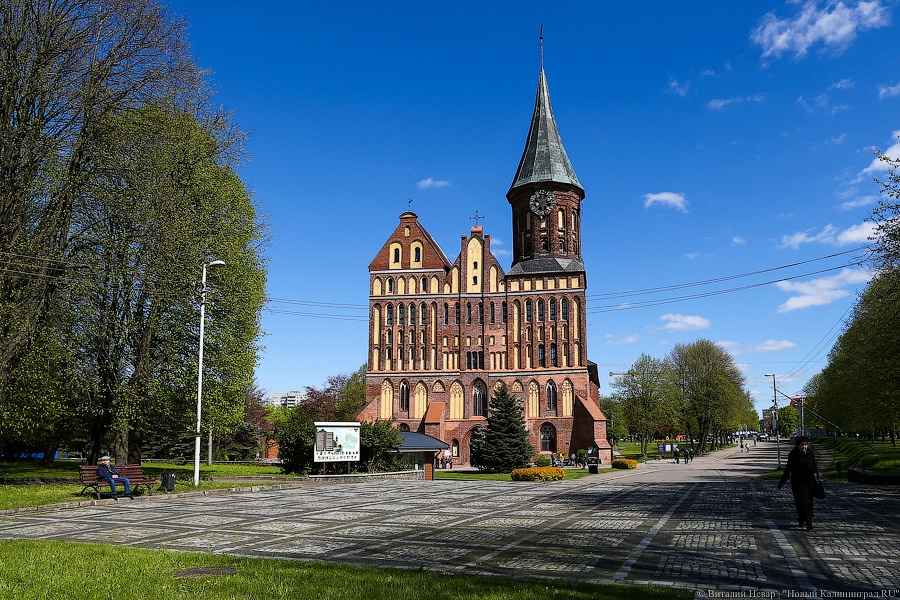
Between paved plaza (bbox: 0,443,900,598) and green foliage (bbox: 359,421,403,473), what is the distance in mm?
12010

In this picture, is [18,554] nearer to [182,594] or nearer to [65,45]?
[182,594]

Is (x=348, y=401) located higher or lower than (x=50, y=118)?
lower

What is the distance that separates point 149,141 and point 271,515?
17.4 meters

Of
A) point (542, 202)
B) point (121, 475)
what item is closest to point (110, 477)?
point (121, 475)

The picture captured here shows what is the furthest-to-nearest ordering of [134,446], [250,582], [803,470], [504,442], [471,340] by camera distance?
[471,340] < [504,442] < [134,446] < [803,470] < [250,582]

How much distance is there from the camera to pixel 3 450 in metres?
46.0

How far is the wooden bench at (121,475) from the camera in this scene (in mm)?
19375

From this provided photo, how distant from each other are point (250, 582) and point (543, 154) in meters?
63.2

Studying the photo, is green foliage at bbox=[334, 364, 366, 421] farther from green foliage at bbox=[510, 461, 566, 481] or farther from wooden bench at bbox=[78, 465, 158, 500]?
wooden bench at bbox=[78, 465, 158, 500]

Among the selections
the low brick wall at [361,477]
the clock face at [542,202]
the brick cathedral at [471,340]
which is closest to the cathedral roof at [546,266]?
the brick cathedral at [471,340]

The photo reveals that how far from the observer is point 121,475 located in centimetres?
2052

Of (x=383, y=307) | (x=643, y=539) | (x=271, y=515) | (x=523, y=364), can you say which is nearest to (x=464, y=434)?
(x=523, y=364)

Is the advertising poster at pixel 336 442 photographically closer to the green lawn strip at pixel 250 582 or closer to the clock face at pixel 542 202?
the green lawn strip at pixel 250 582

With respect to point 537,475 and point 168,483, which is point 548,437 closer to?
point 537,475
